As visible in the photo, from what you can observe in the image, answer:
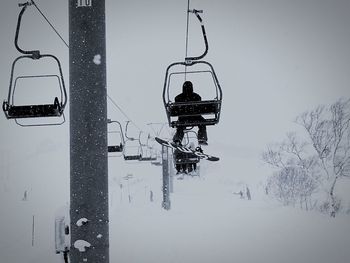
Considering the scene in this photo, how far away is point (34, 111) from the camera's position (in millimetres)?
4238

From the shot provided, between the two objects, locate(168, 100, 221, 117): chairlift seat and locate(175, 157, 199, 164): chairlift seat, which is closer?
locate(168, 100, 221, 117): chairlift seat

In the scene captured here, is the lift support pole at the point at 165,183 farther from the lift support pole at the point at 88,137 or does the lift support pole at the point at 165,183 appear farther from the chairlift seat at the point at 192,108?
the lift support pole at the point at 88,137

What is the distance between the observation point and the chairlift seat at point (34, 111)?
4.16 m

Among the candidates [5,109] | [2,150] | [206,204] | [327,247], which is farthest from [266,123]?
[5,109]

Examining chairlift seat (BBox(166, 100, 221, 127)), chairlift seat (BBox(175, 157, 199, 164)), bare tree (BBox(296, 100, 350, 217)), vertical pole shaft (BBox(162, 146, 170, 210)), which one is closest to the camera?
chairlift seat (BBox(166, 100, 221, 127))

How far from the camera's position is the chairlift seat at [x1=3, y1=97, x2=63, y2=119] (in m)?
4.16

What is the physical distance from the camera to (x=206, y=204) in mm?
25172

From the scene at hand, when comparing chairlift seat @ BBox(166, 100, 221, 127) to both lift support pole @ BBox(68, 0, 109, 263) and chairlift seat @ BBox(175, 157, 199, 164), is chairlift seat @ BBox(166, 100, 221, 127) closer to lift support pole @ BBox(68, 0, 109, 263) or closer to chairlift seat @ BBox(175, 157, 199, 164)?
lift support pole @ BBox(68, 0, 109, 263)

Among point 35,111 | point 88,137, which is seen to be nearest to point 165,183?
point 35,111

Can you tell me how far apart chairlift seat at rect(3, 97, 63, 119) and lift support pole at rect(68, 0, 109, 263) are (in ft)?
3.63

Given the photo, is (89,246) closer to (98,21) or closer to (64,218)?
(64,218)

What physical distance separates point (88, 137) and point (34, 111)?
4.88ft

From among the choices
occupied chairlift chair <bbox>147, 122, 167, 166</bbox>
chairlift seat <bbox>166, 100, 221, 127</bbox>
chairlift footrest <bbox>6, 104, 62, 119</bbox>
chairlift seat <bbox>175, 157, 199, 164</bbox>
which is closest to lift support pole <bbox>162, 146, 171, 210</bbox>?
occupied chairlift chair <bbox>147, 122, 167, 166</bbox>

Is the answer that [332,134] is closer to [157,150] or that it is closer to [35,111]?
[157,150]
